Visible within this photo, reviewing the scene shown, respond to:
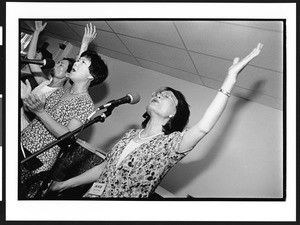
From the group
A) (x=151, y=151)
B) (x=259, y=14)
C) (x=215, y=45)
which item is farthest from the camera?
(x=215, y=45)

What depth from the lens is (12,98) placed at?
182cm

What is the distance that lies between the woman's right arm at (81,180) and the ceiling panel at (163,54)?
37.4 inches

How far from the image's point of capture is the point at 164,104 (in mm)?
1774

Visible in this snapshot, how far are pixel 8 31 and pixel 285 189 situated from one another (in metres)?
1.80

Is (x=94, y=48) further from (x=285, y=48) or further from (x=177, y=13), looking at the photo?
(x=285, y=48)

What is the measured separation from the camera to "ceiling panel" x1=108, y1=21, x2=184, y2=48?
191cm

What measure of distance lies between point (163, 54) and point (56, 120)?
940 millimetres

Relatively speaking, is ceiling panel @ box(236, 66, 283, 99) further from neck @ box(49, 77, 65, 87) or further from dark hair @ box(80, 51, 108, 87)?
neck @ box(49, 77, 65, 87)

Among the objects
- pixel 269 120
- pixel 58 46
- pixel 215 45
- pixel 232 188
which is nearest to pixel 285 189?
pixel 232 188

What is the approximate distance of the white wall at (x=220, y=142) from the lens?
6.19 feet

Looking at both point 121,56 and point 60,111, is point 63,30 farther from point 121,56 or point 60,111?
point 60,111

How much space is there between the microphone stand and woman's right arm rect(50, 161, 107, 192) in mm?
49

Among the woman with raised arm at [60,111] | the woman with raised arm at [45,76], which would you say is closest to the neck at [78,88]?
the woman with raised arm at [60,111]

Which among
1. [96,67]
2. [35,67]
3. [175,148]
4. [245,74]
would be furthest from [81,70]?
[245,74]
